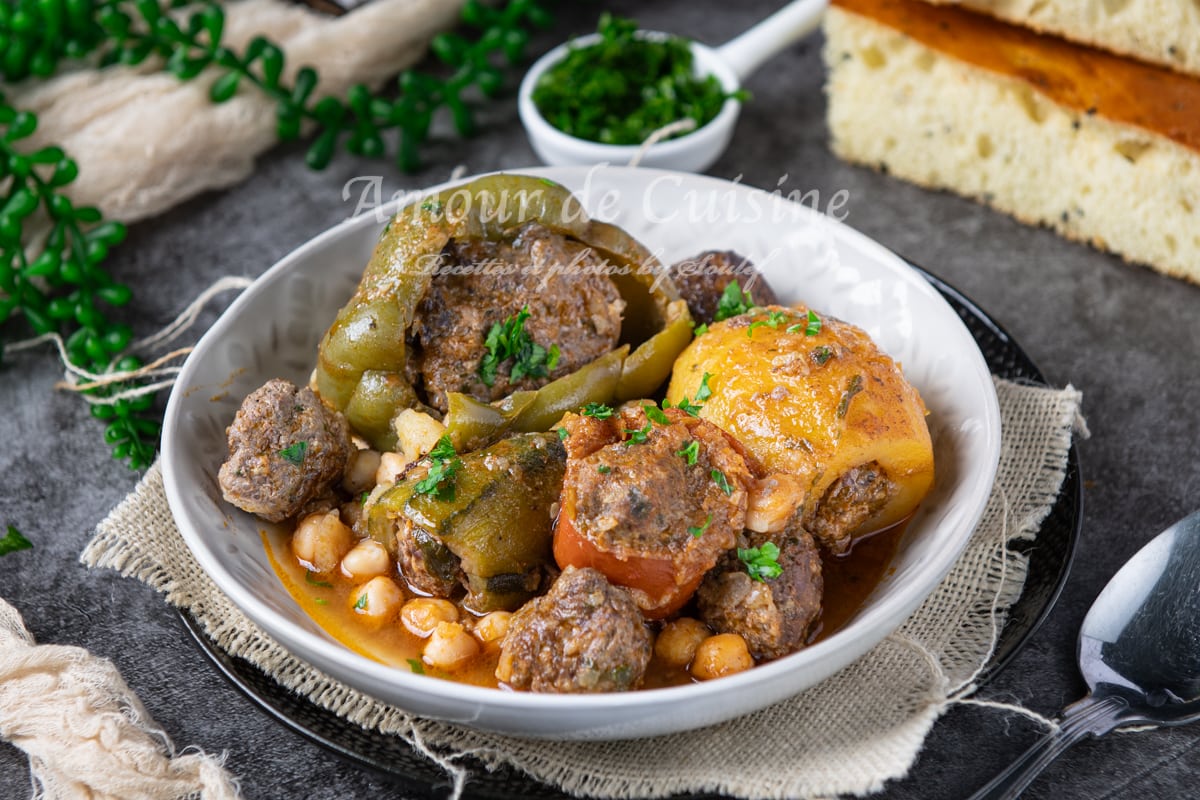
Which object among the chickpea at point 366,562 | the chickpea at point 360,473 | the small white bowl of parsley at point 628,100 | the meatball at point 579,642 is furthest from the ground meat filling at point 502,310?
the small white bowl of parsley at point 628,100

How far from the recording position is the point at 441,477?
9.42 ft

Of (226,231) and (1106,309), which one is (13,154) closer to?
(226,231)

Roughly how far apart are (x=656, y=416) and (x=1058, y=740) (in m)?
→ 1.27

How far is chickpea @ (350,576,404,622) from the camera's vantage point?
2.95 meters

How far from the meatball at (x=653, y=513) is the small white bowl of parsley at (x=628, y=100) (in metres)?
2.28

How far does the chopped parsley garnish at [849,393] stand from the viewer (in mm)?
2893

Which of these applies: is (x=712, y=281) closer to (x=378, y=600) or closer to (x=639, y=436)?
(x=639, y=436)

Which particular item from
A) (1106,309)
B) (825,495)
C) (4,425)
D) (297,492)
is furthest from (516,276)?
(1106,309)

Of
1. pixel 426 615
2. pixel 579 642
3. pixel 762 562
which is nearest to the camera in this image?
pixel 579 642

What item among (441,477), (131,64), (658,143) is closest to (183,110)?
(131,64)

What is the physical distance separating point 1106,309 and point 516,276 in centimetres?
260

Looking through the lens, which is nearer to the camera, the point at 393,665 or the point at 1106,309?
the point at 393,665

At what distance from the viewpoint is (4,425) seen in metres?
4.11

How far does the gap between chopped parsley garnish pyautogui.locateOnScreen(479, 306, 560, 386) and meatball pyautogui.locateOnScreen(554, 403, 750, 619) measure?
0.51 m
